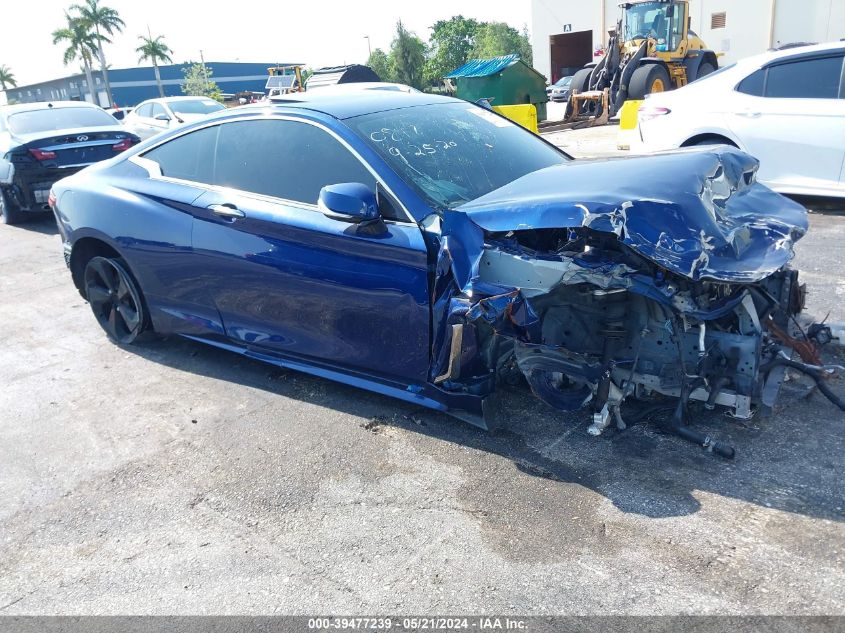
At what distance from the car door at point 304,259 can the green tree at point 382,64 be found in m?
61.7

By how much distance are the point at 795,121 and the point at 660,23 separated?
552 inches

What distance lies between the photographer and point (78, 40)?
6006 centimetres

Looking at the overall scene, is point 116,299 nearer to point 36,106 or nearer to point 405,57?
point 36,106

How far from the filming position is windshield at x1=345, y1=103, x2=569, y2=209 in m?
3.47

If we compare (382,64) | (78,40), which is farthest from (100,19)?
(382,64)

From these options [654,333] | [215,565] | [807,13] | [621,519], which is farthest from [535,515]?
[807,13]

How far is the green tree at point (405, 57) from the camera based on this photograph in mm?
61719

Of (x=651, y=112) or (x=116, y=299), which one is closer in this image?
(x=116, y=299)

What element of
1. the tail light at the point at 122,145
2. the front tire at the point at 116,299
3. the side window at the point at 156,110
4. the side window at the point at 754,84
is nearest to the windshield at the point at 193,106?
the side window at the point at 156,110

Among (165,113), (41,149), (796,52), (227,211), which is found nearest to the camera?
(227,211)

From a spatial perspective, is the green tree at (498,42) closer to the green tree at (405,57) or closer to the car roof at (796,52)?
the green tree at (405,57)

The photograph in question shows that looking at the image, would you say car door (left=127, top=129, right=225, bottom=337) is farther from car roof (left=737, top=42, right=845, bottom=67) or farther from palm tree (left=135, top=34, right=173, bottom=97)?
palm tree (left=135, top=34, right=173, bottom=97)

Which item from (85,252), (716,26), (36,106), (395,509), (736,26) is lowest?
(395,509)

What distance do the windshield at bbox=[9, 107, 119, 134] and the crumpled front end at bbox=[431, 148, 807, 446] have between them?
8.67m
